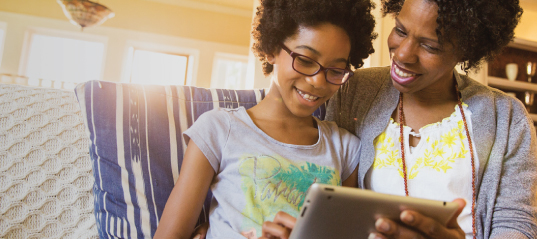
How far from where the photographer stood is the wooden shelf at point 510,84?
143 inches

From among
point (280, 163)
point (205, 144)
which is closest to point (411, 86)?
point (280, 163)

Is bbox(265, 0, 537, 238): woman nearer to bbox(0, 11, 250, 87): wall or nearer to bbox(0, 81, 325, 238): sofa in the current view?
bbox(0, 81, 325, 238): sofa

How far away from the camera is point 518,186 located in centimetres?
108

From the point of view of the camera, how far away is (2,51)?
16.8 feet

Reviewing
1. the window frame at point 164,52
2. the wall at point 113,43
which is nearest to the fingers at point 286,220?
the window frame at point 164,52

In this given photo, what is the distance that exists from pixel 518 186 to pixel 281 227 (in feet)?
2.31

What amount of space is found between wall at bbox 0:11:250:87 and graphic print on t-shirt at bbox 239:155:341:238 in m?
4.77

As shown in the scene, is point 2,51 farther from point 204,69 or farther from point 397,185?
point 397,185

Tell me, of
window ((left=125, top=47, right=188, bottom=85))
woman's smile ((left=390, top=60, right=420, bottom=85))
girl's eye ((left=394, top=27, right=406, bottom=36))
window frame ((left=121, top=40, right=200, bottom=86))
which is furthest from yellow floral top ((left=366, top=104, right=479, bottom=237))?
window ((left=125, top=47, right=188, bottom=85))

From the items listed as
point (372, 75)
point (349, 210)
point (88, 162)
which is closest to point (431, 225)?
point (349, 210)

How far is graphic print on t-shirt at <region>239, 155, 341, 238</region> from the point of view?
101cm

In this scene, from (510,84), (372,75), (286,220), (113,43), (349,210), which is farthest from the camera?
(113,43)

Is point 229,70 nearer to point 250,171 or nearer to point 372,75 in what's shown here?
point 372,75

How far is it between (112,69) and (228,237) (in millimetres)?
4898
